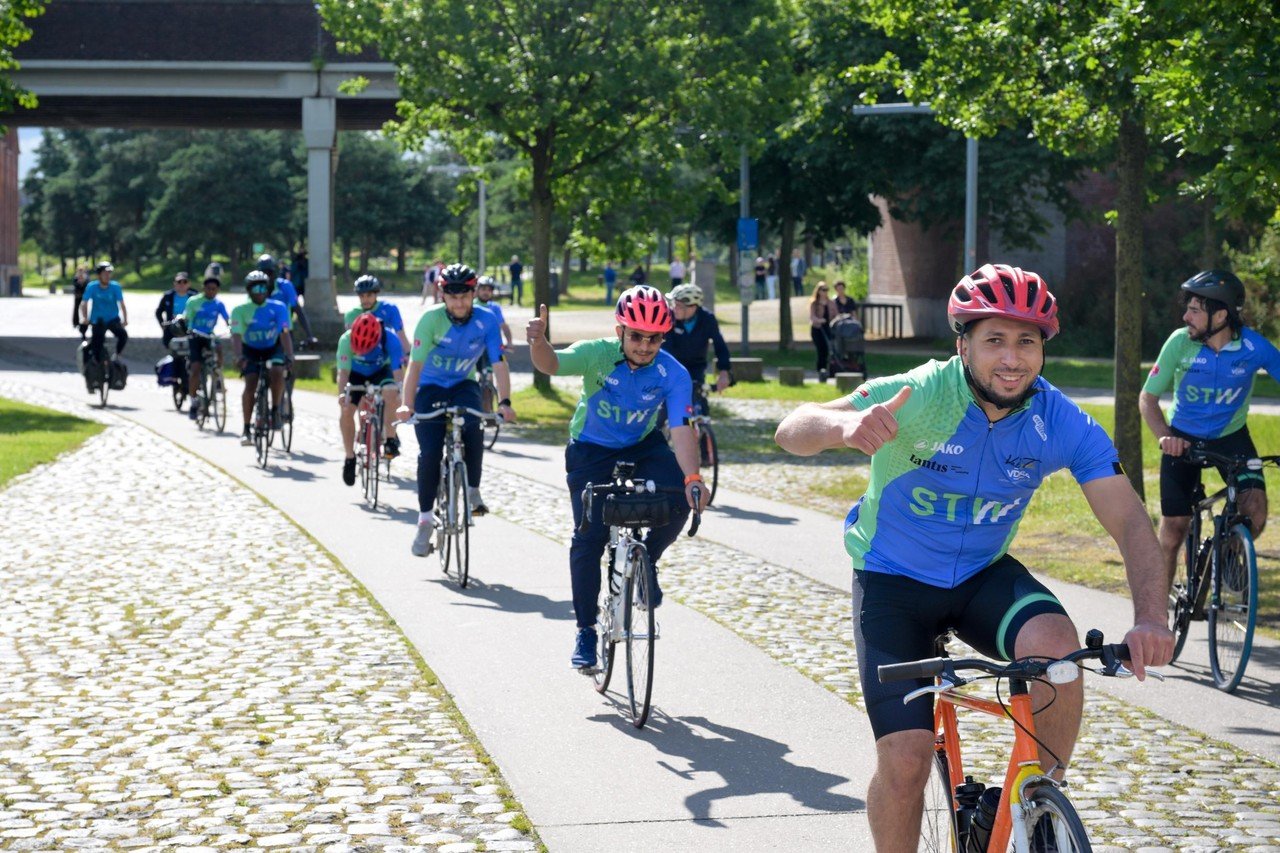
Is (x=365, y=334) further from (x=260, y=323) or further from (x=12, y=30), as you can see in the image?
(x=12, y=30)

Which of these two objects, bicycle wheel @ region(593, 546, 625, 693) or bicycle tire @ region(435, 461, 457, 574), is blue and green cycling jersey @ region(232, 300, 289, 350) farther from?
bicycle wheel @ region(593, 546, 625, 693)

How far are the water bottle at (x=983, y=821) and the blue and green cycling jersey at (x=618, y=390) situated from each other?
3922 mm

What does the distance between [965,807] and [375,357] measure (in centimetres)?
1172

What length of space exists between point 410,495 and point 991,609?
1164 centimetres

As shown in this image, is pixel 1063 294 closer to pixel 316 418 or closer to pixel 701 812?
pixel 316 418

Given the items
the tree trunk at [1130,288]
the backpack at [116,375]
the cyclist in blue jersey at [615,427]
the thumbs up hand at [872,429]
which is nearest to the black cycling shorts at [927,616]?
the thumbs up hand at [872,429]

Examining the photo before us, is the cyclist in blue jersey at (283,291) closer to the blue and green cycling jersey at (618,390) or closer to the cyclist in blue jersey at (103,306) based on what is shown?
the cyclist in blue jersey at (103,306)

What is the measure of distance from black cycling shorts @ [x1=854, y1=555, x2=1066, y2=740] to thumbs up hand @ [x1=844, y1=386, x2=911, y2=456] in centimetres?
62

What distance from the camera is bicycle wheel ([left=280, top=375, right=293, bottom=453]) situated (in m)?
18.6

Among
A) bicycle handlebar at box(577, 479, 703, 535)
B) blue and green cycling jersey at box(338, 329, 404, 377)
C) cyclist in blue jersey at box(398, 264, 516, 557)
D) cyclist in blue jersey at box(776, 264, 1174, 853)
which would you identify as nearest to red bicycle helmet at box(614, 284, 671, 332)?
bicycle handlebar at box(577, 479, 703, 535)

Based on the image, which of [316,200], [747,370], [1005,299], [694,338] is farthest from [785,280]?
[1005,299]

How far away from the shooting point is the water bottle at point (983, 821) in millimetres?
4102

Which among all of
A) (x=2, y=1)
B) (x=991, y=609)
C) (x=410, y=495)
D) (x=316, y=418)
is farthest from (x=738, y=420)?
(x=991, y=609)

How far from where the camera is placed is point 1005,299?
424cm
